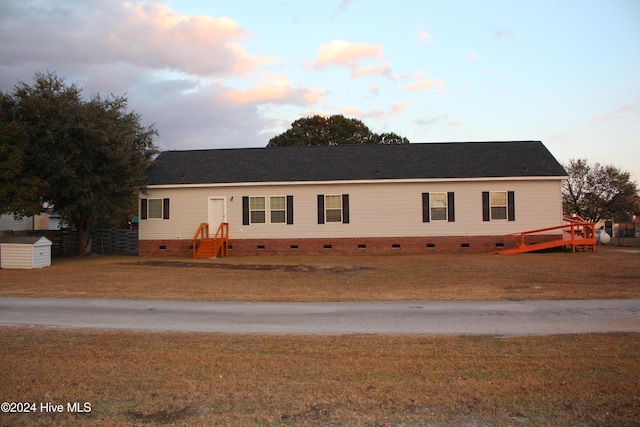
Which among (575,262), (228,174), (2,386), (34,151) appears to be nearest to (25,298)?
(2,386)

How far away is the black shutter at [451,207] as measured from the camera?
25.8m

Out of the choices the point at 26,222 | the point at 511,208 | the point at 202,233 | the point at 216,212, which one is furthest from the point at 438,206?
the point at 26,222

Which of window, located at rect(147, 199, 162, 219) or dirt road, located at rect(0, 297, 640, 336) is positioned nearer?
dirt road, located at rect(0, 297, 640, 336)

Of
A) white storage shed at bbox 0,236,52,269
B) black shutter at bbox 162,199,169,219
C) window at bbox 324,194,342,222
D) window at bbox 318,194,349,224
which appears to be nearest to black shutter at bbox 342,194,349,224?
window at bbox 318,194,349,224

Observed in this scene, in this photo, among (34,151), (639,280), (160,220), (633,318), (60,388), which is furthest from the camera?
(160,220)

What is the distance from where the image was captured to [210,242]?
2548 centimetres

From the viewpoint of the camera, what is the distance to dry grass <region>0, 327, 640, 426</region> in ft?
16.0

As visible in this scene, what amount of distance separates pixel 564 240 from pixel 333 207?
11.0m

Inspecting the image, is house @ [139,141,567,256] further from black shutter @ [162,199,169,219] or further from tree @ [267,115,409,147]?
tree @ [267,115,409,147]

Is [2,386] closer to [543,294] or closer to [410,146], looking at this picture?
[543,294]

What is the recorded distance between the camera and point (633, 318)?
9422 millimetres

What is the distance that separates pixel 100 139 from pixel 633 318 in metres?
21.0

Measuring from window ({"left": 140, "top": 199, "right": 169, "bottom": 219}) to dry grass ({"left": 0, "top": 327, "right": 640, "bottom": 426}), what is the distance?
19.1 m

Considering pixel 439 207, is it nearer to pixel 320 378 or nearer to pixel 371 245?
pixel 371 245
